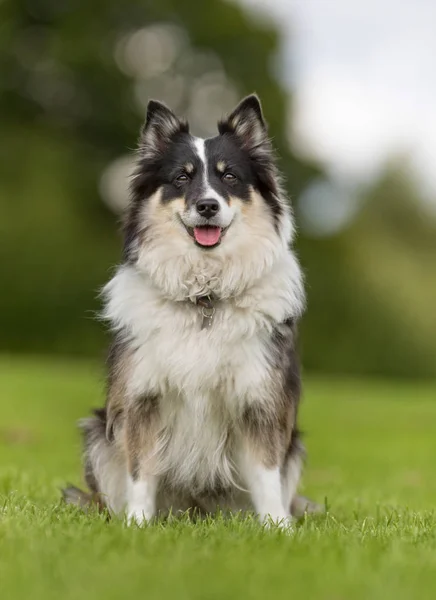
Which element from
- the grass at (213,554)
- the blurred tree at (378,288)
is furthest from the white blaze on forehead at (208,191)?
the blurred tree at (378,288)

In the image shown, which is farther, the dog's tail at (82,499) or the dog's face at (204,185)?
the dog's tail at (82,499)

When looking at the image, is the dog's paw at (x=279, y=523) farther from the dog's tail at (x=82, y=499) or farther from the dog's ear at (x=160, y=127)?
the dog's ear at (x=160, y=127)

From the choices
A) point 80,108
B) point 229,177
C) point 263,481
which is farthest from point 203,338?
point 80,108

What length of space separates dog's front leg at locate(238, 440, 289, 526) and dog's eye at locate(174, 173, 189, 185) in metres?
1.58

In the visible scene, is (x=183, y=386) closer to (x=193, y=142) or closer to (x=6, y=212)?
(x=193, y=142)

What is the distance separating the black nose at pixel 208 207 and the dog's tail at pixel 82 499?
1882 millimetres

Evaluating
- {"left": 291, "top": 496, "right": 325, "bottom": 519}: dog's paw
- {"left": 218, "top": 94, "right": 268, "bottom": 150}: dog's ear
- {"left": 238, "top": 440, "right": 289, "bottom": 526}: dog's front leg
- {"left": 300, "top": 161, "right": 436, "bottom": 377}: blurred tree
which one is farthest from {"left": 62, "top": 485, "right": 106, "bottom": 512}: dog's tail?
{"left": 300, "top": 161, "right": 436, "bottom": 377}: blurred tree

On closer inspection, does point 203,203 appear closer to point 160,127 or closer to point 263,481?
point 160,127

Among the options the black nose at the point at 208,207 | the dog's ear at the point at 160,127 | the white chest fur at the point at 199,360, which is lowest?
the white chest fur at the point at 199,360

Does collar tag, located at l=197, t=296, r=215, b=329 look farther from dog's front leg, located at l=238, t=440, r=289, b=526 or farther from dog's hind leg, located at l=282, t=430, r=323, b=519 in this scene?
dog's hind leg, located at l=282, t=430, r=323, b=519

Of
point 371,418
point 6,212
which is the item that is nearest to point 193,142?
point 371,418

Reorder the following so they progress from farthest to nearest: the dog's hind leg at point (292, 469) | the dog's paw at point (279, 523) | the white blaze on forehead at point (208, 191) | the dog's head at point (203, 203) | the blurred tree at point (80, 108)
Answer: the blurred tree at point (80, 108)
the dog's hind leg at point (292, 469)
the dog's head at point (203, 203)
the white blaze on forehead at point (208, 191)
the dog's paw at point (279, 523)

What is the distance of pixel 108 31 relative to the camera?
27375 mm

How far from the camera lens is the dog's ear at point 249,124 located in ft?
19.3
